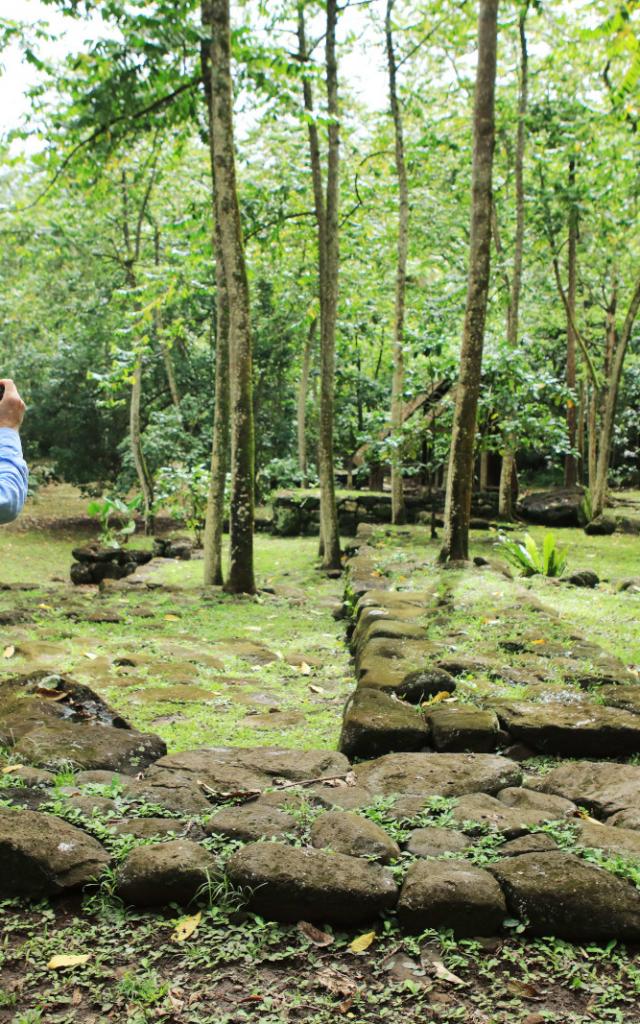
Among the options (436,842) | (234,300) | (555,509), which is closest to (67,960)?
(436,842)

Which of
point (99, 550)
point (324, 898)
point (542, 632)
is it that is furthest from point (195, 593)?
point (324, 898)

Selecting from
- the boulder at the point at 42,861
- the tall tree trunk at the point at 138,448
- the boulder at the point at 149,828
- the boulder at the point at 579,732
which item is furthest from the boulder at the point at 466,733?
the tall tree trunk at the point at 138,448

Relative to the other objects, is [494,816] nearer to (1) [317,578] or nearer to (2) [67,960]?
(2) [67,960]

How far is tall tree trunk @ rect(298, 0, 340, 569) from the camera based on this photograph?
11.1m

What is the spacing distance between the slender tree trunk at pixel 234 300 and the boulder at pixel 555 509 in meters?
7.17

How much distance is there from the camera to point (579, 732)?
3951 millimetres

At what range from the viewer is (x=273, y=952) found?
2.46 meters

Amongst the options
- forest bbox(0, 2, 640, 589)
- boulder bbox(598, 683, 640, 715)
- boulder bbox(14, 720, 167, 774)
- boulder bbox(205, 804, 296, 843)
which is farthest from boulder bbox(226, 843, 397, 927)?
forest bbox(0, 2, 640, 589)

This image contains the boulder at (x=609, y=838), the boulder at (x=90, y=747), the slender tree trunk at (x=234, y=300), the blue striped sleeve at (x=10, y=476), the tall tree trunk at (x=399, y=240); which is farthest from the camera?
the tall tree trunk at (x=399, y=240)

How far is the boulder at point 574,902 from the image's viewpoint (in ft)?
8.12

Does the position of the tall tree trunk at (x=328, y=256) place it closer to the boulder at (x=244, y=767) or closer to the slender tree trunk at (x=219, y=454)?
the slender tree trunk at (x=219, y=454)

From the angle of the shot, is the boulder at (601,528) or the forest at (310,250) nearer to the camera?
the forest at (310,250)

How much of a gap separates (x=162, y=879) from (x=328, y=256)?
10044 millimetres

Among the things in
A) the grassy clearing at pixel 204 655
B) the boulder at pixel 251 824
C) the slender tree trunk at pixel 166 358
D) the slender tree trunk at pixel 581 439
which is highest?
the slender tree trunk at pixel 166 358
